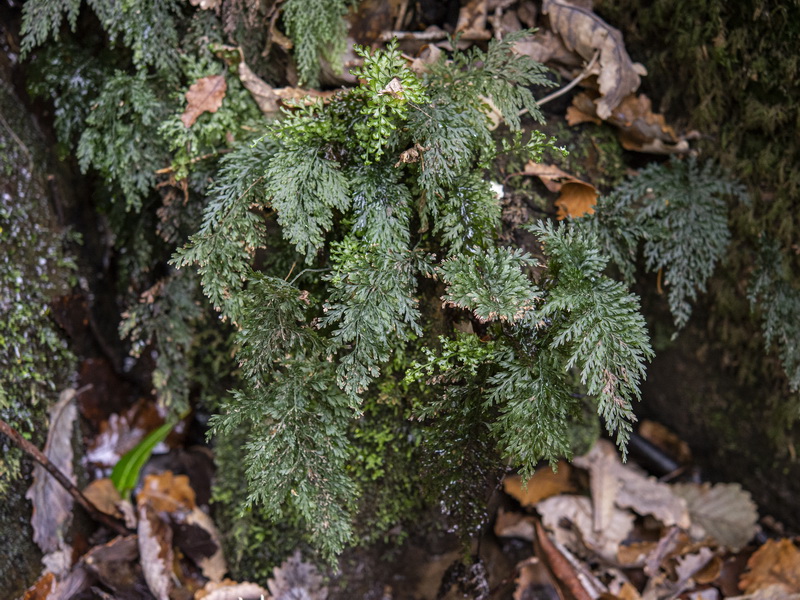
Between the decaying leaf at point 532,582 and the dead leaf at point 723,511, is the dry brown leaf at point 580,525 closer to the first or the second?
the decaying leaf at point 532,582

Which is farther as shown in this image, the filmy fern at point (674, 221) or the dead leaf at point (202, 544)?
the dead leaf at point (202, 544)

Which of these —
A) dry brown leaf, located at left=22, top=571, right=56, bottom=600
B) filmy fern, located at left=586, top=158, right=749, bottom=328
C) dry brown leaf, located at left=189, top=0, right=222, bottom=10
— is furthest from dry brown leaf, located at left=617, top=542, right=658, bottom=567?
dry brown leaf, located at left=189, top=0, right=222, bottom=10

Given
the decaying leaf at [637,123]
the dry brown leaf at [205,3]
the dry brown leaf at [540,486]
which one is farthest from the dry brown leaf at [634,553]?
the dry brown leaf at [205,3]

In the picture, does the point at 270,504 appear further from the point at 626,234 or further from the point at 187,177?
the point at 626,234

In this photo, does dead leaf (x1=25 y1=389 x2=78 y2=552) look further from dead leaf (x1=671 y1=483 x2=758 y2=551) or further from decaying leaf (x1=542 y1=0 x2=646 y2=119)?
dead leaf (x1=671 y1=483 x2=758 y2=551)

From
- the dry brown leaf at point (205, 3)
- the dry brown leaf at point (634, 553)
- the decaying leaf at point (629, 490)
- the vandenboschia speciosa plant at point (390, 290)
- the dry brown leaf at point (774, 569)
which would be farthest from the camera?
the decaying leaf at point (629, 490)

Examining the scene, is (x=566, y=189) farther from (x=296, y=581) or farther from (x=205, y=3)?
(x=296, y=581)
